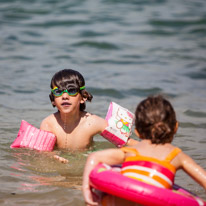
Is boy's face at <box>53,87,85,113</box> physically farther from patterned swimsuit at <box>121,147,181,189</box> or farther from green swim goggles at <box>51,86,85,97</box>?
patterned swimsuit at <box>121,147,181,189</box>

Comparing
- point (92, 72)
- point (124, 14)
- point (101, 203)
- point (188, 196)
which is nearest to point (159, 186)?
point (188, 196)

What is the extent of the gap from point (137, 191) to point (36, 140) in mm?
2443

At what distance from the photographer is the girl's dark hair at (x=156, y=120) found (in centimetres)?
334

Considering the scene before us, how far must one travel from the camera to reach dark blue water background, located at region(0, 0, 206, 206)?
476cm

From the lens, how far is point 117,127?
532cm

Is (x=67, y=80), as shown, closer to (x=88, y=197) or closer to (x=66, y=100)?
(x=66, y=100)

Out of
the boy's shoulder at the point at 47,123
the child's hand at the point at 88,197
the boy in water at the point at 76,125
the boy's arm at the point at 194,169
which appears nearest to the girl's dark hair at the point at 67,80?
the boy in water at the point at 76,125

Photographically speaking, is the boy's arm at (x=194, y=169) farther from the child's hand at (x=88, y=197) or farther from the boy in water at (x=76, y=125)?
the boy in water at (x=76, y=125)

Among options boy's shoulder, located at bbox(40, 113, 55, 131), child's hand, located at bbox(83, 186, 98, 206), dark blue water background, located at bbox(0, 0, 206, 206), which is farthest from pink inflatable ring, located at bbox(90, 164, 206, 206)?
boy's shoulder, located at bbox(40, 113, 55, 131)

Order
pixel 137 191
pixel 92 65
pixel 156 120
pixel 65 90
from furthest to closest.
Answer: pixel 92 65, pixel 65 90, pixel 156 120, pixel 137 191

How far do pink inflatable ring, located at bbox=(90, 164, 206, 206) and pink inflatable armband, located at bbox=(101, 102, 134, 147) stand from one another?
212 centimetres

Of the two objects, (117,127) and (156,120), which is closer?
(156,120)

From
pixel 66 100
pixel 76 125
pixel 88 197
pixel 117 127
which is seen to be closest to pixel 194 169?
pixel 88 197

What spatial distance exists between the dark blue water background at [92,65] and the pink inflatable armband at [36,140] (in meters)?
0.13
